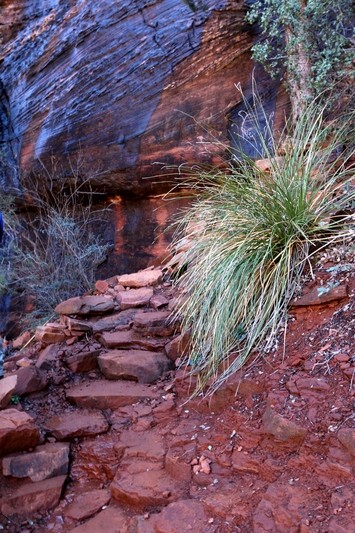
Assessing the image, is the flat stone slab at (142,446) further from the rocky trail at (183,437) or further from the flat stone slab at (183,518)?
the flat stone slab at (183,518)

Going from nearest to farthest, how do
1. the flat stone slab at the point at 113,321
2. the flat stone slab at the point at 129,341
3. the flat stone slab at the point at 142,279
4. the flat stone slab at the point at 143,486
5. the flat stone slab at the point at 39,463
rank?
the flat stone slab at the point at 143,486 < the flat stone slab at the point at 39,463 < the flat stone slab at the point at 129,341 < the flat stone slab at the point at 113,321 < the flat stone slab at the point at 142,279

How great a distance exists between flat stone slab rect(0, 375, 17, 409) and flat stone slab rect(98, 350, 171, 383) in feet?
2.44

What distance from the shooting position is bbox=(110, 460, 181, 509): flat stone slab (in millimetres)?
2985

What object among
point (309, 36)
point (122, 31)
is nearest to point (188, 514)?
point (309, 36)

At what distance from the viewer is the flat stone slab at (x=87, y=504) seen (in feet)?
10.1

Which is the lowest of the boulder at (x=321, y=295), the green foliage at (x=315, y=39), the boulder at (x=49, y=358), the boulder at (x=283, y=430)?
the boulder at (x=283, y=430)

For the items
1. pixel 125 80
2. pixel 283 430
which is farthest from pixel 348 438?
pixel 125 80

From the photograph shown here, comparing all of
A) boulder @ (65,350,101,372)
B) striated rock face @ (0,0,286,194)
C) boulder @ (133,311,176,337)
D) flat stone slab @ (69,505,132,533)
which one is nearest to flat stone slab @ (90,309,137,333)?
boulder @ (133,311,176,337)

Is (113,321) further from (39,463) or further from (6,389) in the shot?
(39,463)

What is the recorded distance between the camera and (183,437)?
332 centimetres

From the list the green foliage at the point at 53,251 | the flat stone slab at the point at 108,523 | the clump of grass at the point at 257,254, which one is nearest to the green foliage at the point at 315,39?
the clump of grass at the point at 257,254

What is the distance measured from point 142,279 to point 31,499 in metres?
2.61

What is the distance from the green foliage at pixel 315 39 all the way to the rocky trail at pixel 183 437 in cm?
252

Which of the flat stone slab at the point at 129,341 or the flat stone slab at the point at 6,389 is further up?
the flat stone slab at the point at 6,389
